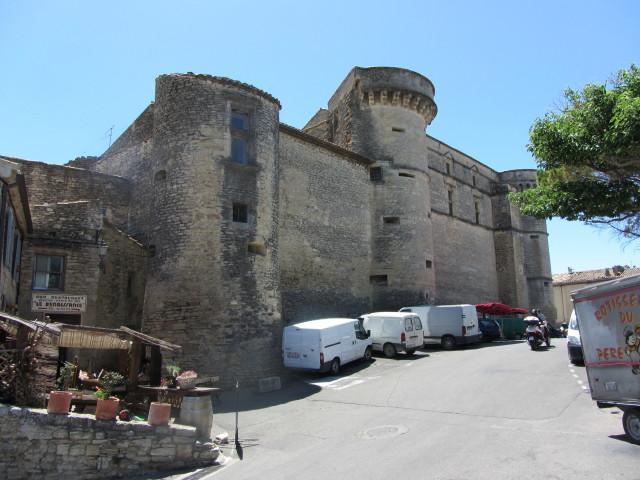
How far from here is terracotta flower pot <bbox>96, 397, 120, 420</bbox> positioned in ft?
25.4

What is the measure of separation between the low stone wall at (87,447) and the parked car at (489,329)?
16960mm

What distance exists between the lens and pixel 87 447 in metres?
7.62

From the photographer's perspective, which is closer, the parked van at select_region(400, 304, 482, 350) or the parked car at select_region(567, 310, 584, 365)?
the parked car at select_region(567, 310, 584, 365)

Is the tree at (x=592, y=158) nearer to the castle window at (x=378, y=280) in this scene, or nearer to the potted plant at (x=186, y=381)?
the potted plant at (x=186, y=381)

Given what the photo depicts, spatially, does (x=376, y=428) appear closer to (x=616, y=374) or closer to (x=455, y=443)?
(x=455, y=443)

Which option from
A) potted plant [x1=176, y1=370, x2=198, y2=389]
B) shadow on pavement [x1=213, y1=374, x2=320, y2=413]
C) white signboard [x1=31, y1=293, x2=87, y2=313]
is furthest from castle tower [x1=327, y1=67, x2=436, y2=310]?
potted plant [x1=176, y1=370, x2=198, y2=389]

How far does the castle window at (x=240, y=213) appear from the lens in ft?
53.5

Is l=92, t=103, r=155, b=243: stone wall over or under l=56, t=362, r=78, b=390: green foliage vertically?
over

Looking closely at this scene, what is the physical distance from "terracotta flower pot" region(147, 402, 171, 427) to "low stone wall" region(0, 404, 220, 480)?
88 mm

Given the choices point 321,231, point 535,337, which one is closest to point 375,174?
point 321,231

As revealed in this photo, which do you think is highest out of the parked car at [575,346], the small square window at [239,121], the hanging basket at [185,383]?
the small square window at [239,121]

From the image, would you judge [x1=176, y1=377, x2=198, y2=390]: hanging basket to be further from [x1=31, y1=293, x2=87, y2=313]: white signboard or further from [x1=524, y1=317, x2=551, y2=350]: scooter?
[x1=524, y1=317, x2=551, y2=350]: scooter

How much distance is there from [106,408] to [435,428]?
16.8 ft

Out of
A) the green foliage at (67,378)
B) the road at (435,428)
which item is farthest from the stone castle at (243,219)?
the green foliage at (67,378)
